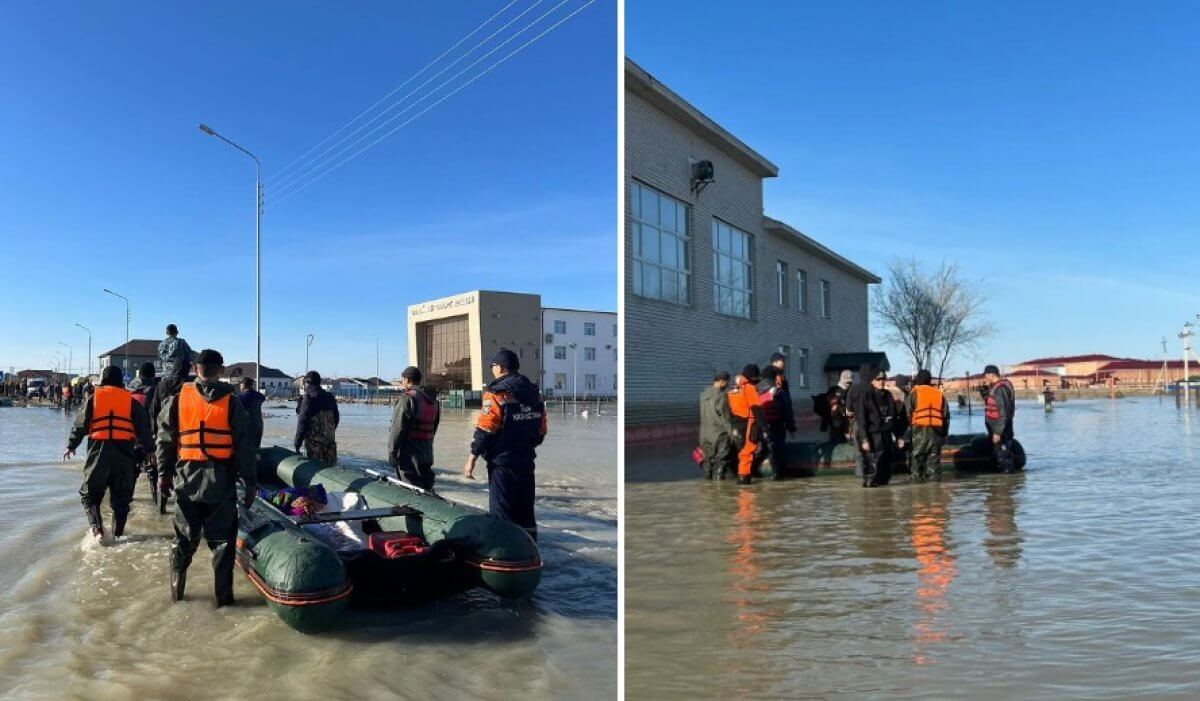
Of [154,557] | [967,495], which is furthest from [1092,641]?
[154,557]

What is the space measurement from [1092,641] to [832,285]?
29098 millimetres

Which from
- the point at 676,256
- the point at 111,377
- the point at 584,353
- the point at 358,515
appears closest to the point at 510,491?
the point at 358,515

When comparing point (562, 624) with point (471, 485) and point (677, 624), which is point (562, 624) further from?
point (471, 485)

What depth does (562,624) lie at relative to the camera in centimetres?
484

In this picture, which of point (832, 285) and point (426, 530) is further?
point (832, 285)

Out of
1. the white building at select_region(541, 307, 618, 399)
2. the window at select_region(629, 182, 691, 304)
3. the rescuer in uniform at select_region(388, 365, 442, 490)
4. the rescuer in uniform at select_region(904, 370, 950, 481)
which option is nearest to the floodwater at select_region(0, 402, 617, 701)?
the rescuer in uniform at select_region(388, 365, 442, 490)

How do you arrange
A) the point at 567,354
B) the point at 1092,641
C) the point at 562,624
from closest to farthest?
the point at 1092,641
the point at 562,624
the point at 567,354

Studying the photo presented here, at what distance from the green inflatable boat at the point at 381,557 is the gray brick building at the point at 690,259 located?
1022 centimetres

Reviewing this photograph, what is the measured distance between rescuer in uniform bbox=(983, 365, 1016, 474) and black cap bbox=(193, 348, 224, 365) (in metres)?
9.56

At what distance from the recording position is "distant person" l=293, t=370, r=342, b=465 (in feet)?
32.1

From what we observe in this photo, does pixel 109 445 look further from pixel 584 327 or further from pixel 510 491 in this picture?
pixel 584 327

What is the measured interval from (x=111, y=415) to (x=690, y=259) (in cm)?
1457

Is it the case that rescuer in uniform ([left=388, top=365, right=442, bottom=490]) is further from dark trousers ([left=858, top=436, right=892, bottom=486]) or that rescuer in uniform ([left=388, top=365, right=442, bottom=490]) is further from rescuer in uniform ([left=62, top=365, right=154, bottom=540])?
dark trousers ([left=858, top=436, right=892, bottom=486])

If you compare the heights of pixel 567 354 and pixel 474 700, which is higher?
pixel 567 354
